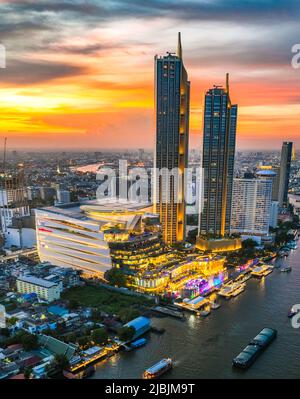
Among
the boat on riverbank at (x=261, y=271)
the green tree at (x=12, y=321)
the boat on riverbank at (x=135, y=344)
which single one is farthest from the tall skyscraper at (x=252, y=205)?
the green tree at (x=12, y=321)

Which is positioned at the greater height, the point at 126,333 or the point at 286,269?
the point at 126,333

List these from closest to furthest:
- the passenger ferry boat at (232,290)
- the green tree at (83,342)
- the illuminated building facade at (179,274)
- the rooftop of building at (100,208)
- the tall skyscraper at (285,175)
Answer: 1. the green tree at (83,342)
2. the passenger ferry boat at (232,290)
3. the illuminated building facade at (179,274)
4. the rooftop of building at (100,208)
5. the tall skyscraper at (285,175)

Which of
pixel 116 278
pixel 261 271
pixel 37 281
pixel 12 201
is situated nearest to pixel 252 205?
pixel 261 271

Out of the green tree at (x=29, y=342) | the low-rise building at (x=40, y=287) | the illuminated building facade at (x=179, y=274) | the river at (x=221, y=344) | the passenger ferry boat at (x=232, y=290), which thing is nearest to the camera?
the river at (x=221, y=344)

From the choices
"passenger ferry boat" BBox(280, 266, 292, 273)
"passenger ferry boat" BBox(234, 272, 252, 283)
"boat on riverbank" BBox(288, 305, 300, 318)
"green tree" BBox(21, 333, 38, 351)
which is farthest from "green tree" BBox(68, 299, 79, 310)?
"passenger ferry boat" BBox(280, 266, 292, 273)

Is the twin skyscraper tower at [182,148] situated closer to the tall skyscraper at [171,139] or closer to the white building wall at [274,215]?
the tall skyscraper at [171,139]

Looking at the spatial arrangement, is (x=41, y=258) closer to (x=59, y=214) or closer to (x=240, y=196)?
(x=59, y=214)

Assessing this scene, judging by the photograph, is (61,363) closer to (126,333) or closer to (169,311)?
(126,333)
